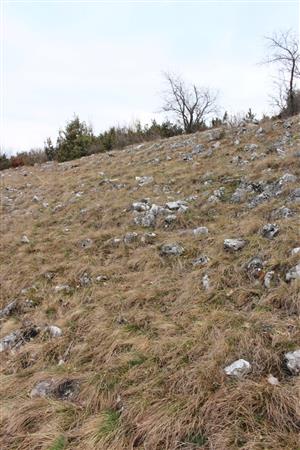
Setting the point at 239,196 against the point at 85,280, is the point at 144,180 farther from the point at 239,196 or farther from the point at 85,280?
the point at 85,280

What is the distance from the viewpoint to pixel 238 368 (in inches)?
123

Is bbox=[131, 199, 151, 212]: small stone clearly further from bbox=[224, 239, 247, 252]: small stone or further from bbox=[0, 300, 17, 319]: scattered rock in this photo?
bbox=[0, 300, 17, 319]: scattered rock

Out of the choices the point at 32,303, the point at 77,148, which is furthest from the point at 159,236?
the point at 77,148

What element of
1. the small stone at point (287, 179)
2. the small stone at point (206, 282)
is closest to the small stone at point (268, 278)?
the small stone at point (206, 282)

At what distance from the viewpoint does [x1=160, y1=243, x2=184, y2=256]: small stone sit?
18.6ft

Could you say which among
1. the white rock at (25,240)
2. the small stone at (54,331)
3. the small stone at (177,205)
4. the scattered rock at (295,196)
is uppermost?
the scattered rock at (295,196)

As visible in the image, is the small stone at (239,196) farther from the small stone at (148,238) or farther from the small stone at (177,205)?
the small stone at (148,238)

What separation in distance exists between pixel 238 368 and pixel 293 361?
48 centimetres

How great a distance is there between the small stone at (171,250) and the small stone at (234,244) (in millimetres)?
778

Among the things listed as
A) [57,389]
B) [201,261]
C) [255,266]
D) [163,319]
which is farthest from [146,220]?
[57,389]

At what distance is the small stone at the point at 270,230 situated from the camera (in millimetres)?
5094

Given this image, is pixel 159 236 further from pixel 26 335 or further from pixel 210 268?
pixel 26 335

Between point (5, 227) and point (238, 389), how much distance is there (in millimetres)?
8349

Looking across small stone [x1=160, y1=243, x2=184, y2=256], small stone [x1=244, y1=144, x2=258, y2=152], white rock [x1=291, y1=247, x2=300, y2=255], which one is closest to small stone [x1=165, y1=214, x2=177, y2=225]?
small stone [x1=160, y1=243, x2=184, y2=256]
